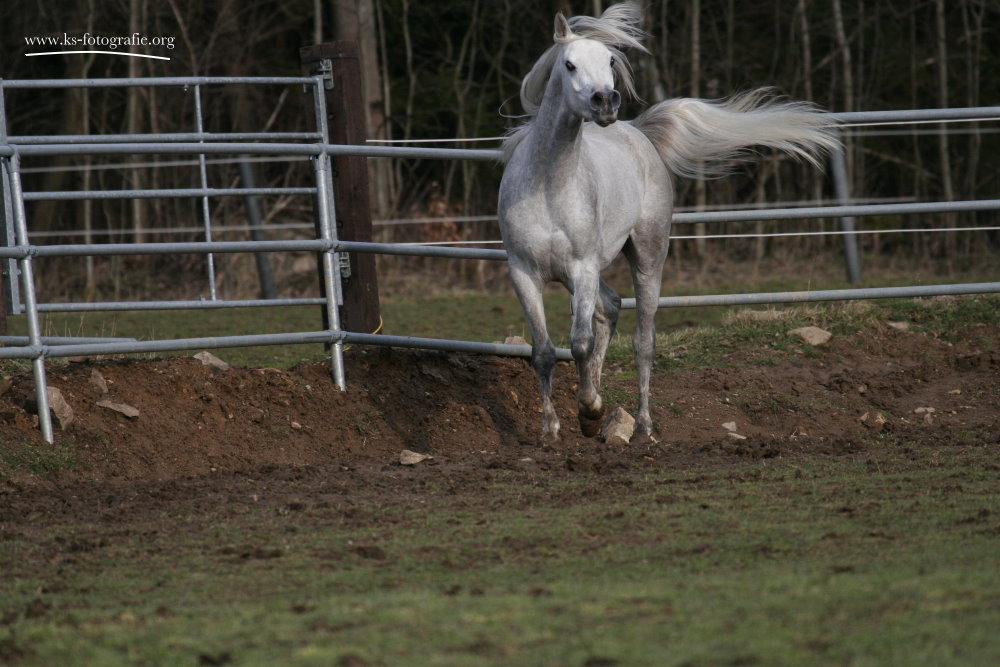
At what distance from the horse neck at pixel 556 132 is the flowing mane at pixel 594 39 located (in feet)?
0.66

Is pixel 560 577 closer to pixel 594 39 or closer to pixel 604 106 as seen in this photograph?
pixel 604 106

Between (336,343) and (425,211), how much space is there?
1100 cm

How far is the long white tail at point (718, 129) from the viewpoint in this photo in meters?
6.75

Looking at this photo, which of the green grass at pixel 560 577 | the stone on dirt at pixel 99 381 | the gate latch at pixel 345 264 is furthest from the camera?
the gate latch at pixel 345 264

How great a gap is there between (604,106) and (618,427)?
1.73 meters

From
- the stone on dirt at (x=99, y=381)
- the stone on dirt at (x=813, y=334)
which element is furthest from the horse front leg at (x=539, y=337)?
the stone on dirt at (x=813, y=334)

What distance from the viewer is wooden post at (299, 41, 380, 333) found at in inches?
277

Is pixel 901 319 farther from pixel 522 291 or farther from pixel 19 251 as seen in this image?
pixel 19 251

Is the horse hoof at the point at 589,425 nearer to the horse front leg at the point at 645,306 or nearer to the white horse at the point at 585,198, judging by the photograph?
the white horse at the point at 585,198

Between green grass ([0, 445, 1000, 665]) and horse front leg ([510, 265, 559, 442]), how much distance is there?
883 mm

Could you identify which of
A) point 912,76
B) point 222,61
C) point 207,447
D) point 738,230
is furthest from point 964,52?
point 207,447

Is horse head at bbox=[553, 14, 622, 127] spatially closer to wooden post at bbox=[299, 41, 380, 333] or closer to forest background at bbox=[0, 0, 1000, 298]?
wooden post at bbox=[299, 41, 380, 333]

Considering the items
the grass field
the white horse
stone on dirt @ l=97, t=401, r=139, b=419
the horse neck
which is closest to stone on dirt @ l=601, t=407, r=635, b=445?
the white horse

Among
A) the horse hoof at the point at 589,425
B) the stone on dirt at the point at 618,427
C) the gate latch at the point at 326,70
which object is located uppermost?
the gate latch at the point at 326,70
